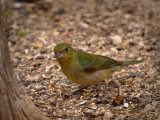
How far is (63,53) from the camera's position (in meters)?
4.12

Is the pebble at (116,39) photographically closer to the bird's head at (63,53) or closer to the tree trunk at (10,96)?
the bird's head at (63,53)

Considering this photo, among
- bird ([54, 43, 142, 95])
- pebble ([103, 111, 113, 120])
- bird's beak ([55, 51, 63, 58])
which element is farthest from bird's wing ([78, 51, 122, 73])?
pebble ([103, 111, 113, 120])

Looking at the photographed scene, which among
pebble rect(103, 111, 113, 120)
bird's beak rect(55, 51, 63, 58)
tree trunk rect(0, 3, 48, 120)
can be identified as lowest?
pebble rect(103, 111, 113, 120)

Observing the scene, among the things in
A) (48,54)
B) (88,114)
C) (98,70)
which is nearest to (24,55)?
(48,54)

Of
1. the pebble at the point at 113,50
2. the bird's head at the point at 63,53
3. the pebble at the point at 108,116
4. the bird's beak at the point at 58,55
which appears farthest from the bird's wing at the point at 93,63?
the pebble at the point at 113,50

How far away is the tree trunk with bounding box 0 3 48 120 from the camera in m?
3.16

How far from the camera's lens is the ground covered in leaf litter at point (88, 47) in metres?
4.22

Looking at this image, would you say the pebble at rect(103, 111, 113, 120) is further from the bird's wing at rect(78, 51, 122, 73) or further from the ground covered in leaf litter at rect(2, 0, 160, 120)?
the bird's wing at rect(78, 51, 122, 73)

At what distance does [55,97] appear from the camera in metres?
4.63

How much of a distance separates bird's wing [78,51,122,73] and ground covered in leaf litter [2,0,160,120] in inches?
19.7

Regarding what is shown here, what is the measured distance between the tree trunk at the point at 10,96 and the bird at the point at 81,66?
932 mm

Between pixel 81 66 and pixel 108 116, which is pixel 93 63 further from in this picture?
pixel 108 116

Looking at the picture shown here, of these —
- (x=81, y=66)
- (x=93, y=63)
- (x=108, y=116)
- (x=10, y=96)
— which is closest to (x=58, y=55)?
(x=81, y=66)

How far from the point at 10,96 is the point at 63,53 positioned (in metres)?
1.23
